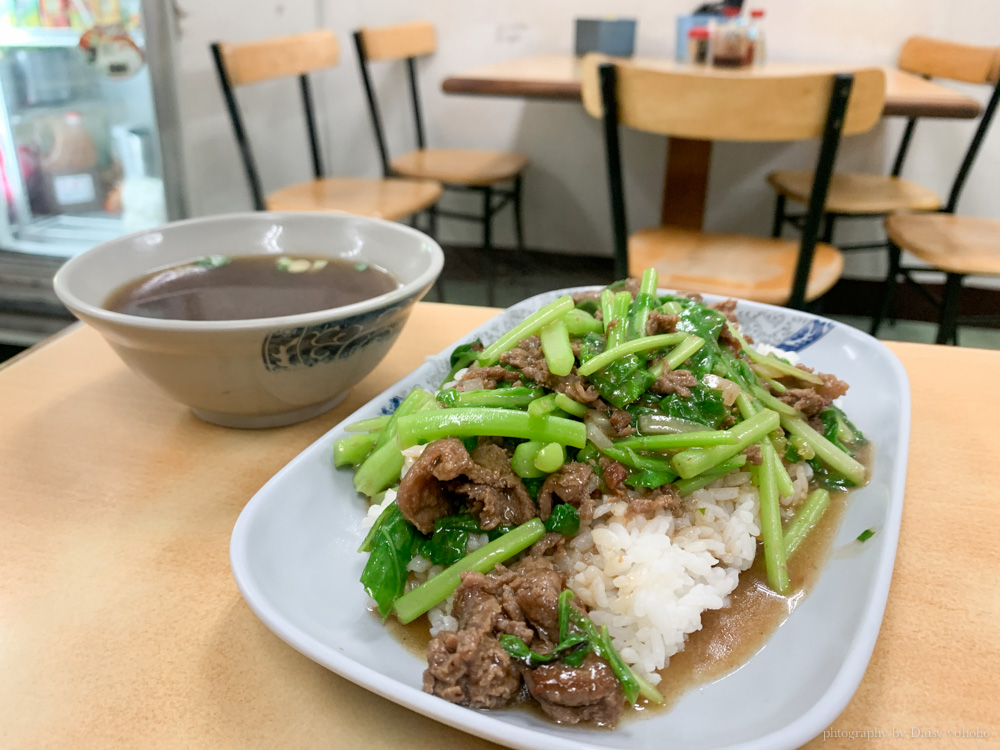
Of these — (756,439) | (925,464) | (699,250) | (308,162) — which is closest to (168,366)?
(756,439)

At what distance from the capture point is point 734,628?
2.67 ft

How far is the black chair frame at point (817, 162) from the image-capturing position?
196 cm

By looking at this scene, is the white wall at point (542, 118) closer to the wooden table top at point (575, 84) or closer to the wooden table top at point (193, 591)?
the wooden table top at point (575, 84)

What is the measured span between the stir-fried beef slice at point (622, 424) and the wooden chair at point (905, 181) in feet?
7.82

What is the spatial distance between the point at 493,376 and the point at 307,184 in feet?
9.06

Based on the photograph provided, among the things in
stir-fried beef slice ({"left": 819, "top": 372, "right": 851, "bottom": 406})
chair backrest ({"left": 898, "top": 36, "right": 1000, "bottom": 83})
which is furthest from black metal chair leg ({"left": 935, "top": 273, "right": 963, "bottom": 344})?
stir-fried beef slice ({"left": 819, "top": 372, "right": 851, "bottom": 406})

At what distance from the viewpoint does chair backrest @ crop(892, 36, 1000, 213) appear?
3.01 meters

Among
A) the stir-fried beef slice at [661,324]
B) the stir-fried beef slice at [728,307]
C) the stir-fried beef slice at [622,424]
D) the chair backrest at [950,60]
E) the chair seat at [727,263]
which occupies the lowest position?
the chair seat at [727,263]

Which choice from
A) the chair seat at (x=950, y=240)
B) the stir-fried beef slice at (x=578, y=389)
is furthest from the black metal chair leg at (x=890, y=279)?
the stir-fried beef slice at (x=578, y=389)

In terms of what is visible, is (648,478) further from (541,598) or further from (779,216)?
(779,216)

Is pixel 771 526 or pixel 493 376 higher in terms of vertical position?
pixel 493 376

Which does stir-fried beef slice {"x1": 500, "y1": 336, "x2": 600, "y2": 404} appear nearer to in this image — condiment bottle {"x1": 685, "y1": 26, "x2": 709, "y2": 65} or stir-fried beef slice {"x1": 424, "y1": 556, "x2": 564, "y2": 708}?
stir-fried beef slice {"x1": 424, "y1": 556, "x2": 564, "y2": 708}

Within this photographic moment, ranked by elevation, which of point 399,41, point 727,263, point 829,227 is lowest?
point 829,227

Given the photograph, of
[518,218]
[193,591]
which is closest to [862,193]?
[518,218]
